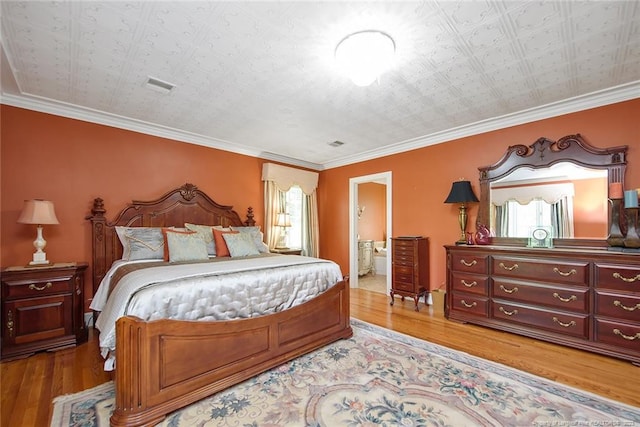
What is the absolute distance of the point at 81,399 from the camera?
1902 mm

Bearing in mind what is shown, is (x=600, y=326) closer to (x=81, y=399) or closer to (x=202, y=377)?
(x=202, y=377)

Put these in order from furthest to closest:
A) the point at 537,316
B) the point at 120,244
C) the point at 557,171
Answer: the point at 120,244, the point at 557,171, the point at 537,316

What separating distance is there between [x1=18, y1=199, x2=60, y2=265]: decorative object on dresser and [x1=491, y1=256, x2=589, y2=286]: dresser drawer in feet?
15.3

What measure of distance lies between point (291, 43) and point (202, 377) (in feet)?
7.92

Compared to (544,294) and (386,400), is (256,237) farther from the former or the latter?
(544,294)

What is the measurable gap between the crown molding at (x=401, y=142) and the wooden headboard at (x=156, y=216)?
2.60 ft

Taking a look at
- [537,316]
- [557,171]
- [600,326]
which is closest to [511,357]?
[537,316]

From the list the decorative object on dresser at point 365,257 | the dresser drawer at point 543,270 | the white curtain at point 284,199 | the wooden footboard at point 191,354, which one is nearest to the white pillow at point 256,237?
the white curtain at point 284,199

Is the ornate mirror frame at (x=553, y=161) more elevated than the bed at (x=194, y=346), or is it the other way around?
the ornate mirror frame at (x=553, y=161)

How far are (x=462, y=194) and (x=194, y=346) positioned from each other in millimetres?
3415

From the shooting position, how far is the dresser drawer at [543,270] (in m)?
2.67

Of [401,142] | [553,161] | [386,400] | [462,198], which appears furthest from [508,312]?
[401,142]

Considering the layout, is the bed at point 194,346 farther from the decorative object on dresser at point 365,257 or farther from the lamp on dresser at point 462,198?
the decorative object on dresser at point 365,257

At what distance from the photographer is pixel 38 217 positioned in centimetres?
272
